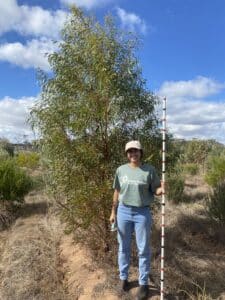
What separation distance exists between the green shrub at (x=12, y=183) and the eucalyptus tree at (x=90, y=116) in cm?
568

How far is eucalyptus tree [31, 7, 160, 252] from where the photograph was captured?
7555mm

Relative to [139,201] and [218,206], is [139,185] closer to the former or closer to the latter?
[139,201]

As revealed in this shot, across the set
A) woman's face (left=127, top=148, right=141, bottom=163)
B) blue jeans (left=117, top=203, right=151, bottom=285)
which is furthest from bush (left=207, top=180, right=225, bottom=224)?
woman's face (left=127, top=148, right=141, bottom=163)

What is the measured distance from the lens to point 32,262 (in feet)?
27.8

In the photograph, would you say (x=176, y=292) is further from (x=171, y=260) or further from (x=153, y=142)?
(x=153, y=142)

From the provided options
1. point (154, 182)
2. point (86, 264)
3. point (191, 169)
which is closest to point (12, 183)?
point (86, 264)

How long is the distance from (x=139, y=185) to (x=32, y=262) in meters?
3.31

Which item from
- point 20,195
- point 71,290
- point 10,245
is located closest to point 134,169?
point 71,290

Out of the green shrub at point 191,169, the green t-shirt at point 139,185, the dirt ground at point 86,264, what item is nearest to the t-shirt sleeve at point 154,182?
the green t-shirt at point 139,185

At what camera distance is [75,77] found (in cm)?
783

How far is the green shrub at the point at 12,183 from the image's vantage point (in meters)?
13.3

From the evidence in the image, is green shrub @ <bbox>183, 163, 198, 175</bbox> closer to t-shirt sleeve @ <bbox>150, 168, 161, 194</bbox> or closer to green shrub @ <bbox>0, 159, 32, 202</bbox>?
green shrub @ <bbox>0, 159, 32, 202</bbox>

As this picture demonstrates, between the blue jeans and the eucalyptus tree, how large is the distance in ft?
3.85

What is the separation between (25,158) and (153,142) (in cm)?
1615
